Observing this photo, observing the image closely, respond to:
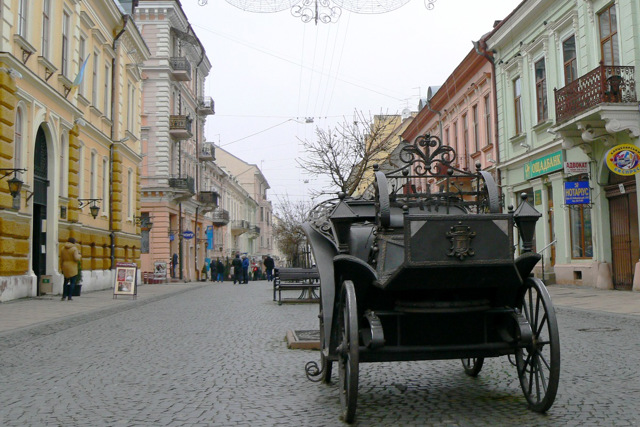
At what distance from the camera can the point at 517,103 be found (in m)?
24.6

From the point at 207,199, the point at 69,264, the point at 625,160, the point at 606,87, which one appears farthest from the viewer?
the point at 207,199

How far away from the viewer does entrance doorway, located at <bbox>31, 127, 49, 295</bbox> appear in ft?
62.1

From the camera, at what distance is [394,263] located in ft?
14.1

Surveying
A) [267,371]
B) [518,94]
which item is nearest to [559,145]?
[518,94]

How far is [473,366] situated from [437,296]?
1894mm

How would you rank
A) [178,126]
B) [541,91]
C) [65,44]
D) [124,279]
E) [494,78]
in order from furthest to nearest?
[178,126], [494,78], [541,91], [65,44], [124,279]

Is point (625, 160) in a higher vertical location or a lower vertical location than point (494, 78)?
lower

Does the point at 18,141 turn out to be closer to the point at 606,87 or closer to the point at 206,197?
the point at 606,87

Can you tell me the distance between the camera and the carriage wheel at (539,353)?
4.15m

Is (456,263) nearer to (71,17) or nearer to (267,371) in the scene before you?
(267,371)

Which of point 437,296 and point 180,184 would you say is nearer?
point 437,296

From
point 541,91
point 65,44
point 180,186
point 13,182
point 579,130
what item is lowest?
point 13,182

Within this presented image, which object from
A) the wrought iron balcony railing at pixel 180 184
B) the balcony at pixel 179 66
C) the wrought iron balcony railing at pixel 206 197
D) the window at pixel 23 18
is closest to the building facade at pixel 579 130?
the window at pixel 23 18

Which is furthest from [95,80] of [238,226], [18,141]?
[238,226]
